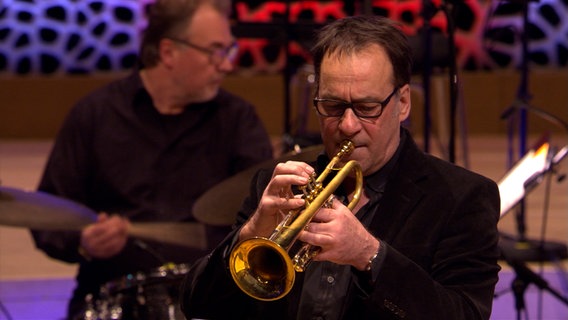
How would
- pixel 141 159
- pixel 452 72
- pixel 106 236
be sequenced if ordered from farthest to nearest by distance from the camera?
pixel 141 159
pixel 106 236
pixel 452 72

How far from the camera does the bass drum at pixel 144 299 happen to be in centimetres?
311

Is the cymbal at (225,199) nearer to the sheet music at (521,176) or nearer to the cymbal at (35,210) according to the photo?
the cymbal at (35,210)

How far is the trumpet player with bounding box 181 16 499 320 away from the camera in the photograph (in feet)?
6.89

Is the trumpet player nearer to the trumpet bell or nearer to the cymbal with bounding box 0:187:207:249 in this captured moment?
the trumpet bell

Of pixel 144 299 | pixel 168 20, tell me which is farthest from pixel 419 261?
pixel 168 20

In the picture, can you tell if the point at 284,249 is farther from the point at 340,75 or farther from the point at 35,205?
the point at 35,205

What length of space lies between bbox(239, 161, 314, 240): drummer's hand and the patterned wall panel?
23.2 ft

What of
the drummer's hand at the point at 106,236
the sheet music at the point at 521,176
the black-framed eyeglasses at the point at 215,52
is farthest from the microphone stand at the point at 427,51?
the drummer's hand at the point at 106,236

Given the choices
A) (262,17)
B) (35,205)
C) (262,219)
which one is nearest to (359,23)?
(262,219)

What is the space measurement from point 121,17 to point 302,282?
7.42 meters

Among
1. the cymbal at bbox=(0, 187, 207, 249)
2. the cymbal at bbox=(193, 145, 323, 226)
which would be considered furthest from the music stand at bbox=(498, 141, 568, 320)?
the cymbal at bbox=(0, 187, 207, 249)

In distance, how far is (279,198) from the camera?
2.04 m

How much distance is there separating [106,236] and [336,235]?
1701 millimetres

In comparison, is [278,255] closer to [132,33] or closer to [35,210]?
[35,210]
